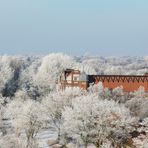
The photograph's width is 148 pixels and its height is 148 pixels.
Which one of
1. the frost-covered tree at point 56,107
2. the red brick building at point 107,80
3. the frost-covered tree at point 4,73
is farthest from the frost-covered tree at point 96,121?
the frost-covered tree at point 4,73

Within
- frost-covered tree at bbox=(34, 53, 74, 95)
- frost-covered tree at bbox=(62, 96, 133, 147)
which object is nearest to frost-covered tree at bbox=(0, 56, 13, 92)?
frost-covered tree at bbox=(34, 53, 74, 95)

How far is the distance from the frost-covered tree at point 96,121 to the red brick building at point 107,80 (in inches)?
1375

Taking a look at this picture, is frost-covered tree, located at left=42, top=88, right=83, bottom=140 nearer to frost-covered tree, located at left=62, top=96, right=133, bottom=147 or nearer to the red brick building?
frost-covered tree, located at left=62, top=96, right=133, bottom=147

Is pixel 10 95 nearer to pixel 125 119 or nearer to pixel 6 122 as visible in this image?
pixel 6 122

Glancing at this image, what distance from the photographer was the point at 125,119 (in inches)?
2154

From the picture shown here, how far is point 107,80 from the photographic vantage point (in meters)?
93.8

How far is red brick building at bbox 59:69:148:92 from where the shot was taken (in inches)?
3600

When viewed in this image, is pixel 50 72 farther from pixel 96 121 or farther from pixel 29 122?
pixel 96 121

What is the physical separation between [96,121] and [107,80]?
4170 centimetres

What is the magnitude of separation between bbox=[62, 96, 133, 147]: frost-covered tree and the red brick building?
34937 mm

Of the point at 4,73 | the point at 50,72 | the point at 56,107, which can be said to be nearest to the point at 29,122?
the point at 56,107

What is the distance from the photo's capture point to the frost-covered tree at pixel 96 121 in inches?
2055

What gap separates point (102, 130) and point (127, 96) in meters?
29.9

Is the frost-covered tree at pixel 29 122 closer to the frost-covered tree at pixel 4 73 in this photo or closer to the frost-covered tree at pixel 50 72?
the frost-covered tree at pixel 50 72
